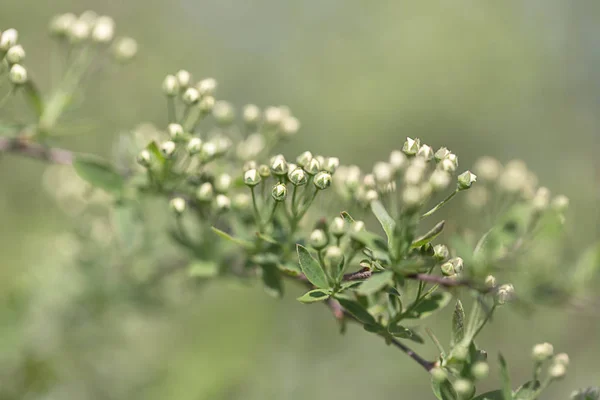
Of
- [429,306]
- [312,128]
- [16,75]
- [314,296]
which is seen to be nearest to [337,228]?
[314,296]

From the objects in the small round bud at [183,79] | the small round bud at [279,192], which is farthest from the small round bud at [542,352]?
the small round bud at [183,79]

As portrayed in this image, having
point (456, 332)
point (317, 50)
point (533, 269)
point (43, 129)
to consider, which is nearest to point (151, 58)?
point (317, 50)

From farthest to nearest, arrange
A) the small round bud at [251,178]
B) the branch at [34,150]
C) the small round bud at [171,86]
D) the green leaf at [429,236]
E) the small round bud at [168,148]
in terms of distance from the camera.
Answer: the branch at [34,150] → the small round bud at [171,86] → the small round bud at [168,148] → the small round bud at [251,178] → the green leaf at [429,236]

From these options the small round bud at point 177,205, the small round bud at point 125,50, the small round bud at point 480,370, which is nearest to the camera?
the small round bud at point 480,370

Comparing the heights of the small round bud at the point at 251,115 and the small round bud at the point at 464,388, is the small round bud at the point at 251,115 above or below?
above

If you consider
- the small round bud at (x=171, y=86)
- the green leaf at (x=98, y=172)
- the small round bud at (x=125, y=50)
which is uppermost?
the small round bud at (x=171, y=86)

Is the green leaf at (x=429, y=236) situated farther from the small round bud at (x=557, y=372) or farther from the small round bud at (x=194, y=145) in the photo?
the small round bud at (x=194, y=145)
